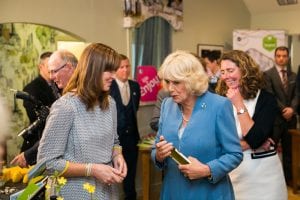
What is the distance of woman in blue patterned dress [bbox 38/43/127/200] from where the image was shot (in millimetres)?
1733

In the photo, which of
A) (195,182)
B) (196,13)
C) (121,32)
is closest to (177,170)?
(195,182)

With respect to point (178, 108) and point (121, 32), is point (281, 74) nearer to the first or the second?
point (121, 32)

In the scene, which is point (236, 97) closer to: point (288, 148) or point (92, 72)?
point (92, 72)

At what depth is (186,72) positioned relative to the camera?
5.84ft

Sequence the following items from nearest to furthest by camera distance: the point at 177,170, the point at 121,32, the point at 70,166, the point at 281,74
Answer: the point at 70,166 < the point at 177,170 < the point at 121,32 < the point at 281,74

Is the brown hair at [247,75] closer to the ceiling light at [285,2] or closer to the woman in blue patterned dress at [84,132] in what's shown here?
the woman in blue patterned dress at [84,132]

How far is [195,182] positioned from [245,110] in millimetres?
553

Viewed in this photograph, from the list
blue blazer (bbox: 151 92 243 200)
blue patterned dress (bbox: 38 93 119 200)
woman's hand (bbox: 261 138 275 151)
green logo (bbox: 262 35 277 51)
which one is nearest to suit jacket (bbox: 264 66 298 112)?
green logo (bbox: 262 35 277 51)

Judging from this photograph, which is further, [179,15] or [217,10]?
[217,10]

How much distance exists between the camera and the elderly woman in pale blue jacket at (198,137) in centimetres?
176

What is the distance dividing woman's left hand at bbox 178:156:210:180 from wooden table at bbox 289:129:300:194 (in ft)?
10.6

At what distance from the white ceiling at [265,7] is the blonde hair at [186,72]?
4220 millimetres

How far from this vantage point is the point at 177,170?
1.86 m

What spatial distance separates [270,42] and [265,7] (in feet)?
2.81
